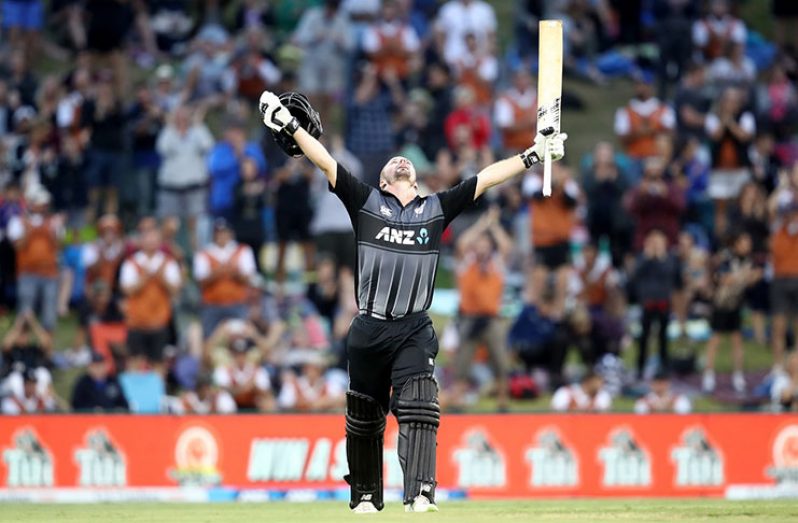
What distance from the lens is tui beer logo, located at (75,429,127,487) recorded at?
54.5 ft

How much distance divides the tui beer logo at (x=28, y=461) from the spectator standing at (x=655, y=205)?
26.9 ft

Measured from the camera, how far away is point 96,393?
18.2 metres

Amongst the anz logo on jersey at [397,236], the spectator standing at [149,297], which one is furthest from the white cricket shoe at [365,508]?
the spectator standing at [149,297]

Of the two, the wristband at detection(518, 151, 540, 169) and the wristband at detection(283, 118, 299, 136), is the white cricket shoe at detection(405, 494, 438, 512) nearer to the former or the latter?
the wristband at detection(518, 151, 540, 169)

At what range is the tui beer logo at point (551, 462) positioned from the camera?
16.6 metres

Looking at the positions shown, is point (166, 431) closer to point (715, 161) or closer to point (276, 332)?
point (276, 332)

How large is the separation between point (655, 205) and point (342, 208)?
395 cm

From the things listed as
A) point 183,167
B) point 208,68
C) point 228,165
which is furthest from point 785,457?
point 208,68

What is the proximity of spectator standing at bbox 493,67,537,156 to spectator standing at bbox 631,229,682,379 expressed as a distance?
101 inches

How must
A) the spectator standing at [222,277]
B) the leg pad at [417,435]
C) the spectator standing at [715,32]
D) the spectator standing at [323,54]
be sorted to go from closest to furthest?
the leg pad at [417,435] < the spectator standing at [222,277] < the spectator standing at [323,54] < the spectator standing at [715,32]

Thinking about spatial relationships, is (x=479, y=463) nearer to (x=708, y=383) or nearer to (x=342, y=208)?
(x=708, y=383)

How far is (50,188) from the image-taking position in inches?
869

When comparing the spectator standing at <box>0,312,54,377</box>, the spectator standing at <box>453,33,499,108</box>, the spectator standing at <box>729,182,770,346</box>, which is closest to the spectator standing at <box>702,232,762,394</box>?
the spectator standing at <box>729,182,770,346</box>

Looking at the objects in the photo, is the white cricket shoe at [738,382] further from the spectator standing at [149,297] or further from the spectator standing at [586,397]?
the spectator standing at [149,297]
